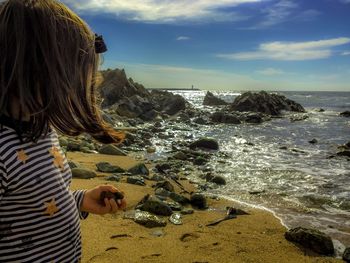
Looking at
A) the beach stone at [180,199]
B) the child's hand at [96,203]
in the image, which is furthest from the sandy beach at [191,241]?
the child's hand at [96,203]

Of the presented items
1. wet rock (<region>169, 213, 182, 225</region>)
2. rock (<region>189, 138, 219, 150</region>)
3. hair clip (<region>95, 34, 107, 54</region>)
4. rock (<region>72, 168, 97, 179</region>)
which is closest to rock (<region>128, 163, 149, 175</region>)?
rock (<region>72, 168, 97, 179</region>)

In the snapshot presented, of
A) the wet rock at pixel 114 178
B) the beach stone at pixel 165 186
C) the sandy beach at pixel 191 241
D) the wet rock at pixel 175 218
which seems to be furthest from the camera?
the wet rock at pixel 114 178

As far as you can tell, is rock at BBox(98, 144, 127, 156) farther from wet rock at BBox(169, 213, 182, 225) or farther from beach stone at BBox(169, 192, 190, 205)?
wet rock at BBox(169, 213, 182, 225)

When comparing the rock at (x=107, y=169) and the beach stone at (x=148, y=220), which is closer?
the beach stone at (x=148, y=220)

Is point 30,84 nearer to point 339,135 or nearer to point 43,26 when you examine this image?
point 43,26

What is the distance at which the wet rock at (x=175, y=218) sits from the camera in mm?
5634

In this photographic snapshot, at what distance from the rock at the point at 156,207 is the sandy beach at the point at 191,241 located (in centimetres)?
21

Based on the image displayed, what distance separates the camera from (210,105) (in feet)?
162

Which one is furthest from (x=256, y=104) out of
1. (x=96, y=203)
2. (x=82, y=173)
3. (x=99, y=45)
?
(x=99, y=45)

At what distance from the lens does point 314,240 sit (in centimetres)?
510

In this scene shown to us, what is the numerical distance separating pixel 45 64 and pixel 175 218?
4452 mm

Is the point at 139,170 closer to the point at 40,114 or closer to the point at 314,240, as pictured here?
the point at 314,240

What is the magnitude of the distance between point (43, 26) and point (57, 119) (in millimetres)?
→ 386

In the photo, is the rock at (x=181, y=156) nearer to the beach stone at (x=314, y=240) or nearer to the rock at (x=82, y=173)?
the rock at (x=82, y=173)
